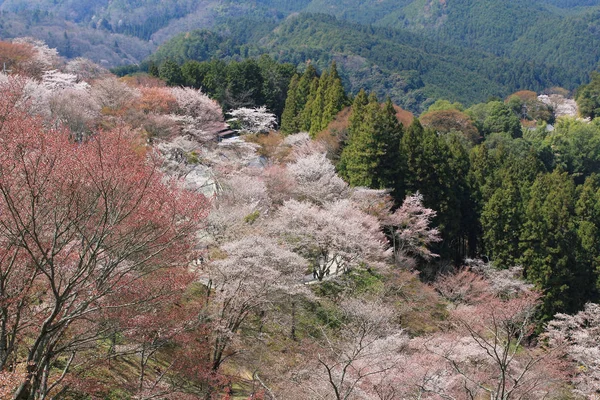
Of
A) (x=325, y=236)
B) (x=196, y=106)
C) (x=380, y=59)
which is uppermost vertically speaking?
(x=196, y=106)

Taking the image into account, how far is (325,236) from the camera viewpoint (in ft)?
56.4

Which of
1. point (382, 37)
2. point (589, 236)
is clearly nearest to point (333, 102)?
point (589, 236)

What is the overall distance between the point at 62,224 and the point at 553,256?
796 inches

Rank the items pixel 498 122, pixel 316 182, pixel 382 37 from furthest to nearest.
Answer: pixel 382 37, pixel 498 122, pixel 316 182

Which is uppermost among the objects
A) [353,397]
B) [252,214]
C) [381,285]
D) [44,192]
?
[44,192]

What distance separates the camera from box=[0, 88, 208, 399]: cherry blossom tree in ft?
21.9

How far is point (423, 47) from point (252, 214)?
356 ft

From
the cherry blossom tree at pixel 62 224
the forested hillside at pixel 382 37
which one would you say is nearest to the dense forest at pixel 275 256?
the cherry blossom tree at pixel 62 224

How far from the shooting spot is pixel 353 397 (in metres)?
12.0

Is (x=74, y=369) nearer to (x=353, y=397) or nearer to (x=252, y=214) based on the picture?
(x=353, y=397)

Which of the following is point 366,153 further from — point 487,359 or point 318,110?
point 487,359

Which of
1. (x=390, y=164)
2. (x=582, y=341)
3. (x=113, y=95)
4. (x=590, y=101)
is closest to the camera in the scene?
(x=582, y=341)

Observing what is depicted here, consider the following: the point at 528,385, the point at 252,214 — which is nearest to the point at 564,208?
the point at 528,385

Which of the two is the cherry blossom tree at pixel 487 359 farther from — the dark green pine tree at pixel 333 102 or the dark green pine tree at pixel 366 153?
the dark green pine tree at pixel 333 102
